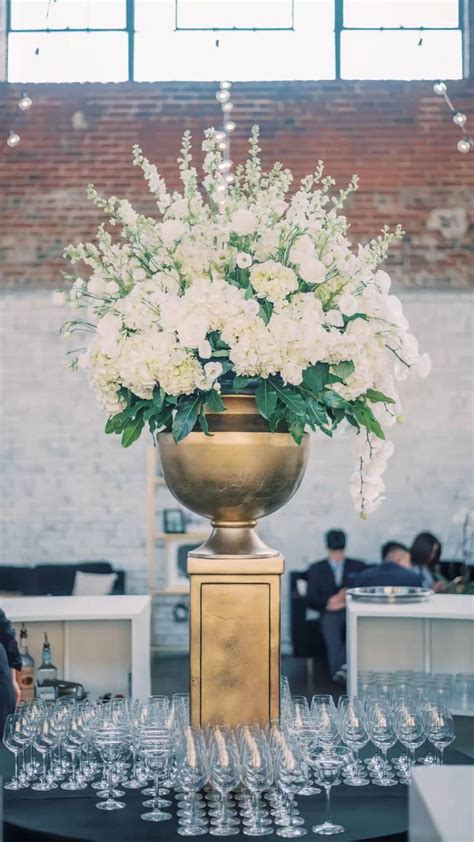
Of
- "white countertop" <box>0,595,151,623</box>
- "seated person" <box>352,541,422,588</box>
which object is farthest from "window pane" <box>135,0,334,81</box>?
"white countertop" <box>0,595,151,623</box>

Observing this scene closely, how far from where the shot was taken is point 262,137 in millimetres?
10008

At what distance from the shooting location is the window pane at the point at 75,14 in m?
10.2

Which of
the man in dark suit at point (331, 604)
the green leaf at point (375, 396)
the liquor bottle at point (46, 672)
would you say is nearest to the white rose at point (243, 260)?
the green leaf at point (375, 396)

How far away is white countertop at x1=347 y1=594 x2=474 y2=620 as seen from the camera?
6469 millimetres

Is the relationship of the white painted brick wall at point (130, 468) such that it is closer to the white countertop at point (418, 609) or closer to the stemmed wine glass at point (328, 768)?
the white countertop at point (418, 609)

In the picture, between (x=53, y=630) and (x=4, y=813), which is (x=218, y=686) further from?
(x=53, y=630)

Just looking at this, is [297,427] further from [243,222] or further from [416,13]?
[416,13]

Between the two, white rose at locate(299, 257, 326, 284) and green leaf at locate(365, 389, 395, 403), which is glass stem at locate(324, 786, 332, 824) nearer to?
green leaf at locate(365, 389, 395, 403)

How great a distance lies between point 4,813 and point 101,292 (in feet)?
3.37

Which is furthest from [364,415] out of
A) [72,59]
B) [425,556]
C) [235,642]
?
[72,59]

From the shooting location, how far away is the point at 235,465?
226 cm

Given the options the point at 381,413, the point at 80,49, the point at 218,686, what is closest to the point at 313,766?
the point at 218,686

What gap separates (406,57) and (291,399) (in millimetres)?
8510

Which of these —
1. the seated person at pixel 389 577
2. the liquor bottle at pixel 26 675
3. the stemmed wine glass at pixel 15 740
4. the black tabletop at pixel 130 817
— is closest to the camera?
the black tabletop at pixel 130 817
